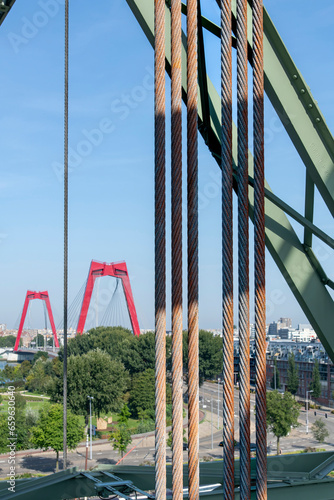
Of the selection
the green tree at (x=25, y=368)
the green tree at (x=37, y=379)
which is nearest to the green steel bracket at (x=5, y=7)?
the green tree at (x=37, y=379)

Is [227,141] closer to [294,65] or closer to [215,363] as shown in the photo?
[294,65]

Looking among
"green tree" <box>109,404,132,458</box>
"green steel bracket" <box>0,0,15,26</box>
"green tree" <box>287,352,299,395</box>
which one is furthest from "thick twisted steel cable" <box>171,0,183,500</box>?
"green tree" <box>287,352,299,395</box>

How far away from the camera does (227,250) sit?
1.42 meters

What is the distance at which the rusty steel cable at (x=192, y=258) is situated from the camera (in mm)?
1314

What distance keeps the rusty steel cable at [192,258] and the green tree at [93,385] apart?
23.3 metres

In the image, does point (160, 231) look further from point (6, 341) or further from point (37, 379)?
point (6, 341)

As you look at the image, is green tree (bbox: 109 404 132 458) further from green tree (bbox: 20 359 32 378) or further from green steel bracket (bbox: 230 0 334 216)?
green steel bracket (bbox: 230 0 334 216)

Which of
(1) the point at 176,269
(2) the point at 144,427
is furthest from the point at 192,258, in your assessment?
(2) the point at 144,427

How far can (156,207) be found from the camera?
1.38 m

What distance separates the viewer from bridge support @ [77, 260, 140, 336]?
31.4 metres

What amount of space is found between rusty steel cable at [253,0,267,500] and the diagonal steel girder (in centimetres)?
21

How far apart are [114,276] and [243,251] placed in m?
32.5

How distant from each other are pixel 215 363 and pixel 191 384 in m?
26.2

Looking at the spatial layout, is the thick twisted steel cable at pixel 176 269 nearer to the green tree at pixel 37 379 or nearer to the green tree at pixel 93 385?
the green tree at pixel 93 385
